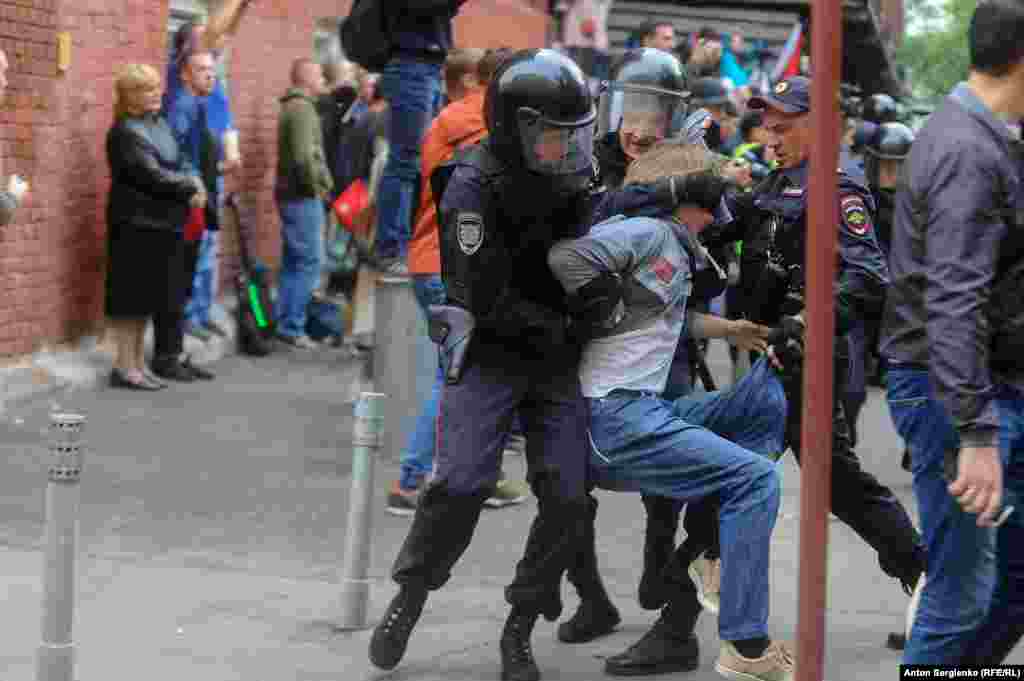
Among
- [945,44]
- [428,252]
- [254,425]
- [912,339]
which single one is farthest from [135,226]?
[945,44]

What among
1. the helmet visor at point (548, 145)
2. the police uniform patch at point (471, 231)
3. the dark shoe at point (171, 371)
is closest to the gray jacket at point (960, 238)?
the helmet visor at point (548, 145)

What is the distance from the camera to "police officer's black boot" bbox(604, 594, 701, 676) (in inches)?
260

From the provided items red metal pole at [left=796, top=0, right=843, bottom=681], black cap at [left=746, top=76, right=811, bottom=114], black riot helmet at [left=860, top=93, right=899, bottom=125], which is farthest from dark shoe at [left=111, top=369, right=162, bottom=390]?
red metal pole at [left=796, top=0, right=843, bottom=681]

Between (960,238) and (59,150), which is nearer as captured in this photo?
(960,238)

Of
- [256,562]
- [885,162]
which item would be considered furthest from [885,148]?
[256,562]

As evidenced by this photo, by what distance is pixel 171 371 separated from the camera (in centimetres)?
1277

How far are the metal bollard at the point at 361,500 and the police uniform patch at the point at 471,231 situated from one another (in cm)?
94

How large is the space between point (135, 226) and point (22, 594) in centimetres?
530

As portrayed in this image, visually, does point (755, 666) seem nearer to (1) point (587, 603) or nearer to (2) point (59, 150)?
(1) point (587, 603)

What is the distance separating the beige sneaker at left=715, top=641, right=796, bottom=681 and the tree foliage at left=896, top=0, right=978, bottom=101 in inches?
1916

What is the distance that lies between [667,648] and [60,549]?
2.07 metres

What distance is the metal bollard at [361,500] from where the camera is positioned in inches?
269

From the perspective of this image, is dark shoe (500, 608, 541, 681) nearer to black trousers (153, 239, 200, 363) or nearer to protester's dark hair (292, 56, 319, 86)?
black trousers (153, 239, 200, 363)

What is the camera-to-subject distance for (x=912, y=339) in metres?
5.18
